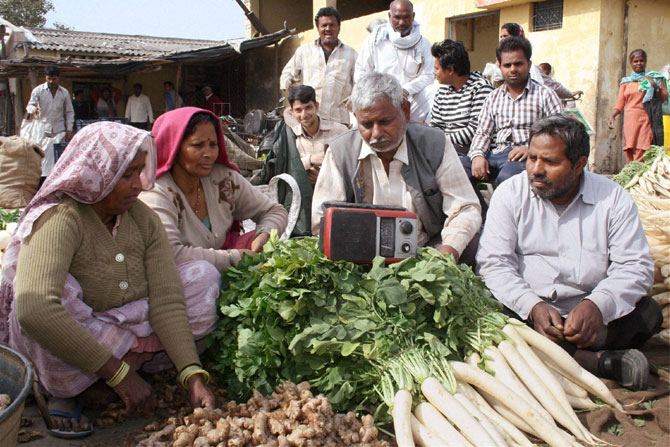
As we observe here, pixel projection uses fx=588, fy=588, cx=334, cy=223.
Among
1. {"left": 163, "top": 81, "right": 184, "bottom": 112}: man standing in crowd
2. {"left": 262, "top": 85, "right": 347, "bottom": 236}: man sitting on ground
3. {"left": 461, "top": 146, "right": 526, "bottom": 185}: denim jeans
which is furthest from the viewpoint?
{"left": 163, "top": 81, "right": 184, "bottom": 112}: man standing in crowd

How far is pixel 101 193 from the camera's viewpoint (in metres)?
2.30

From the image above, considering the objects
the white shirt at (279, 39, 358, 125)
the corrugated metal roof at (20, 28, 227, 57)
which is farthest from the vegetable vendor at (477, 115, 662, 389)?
the corrugated metal roof at (20, 28, 227, 57)

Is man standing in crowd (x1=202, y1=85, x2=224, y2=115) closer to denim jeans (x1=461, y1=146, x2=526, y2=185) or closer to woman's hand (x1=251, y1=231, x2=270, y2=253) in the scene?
denim jeans (x1=461, y1=146, x2=526, y2=185)

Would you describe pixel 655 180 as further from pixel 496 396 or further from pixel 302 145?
pixel 496 396

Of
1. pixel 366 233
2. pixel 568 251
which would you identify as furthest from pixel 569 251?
pixel 366 233

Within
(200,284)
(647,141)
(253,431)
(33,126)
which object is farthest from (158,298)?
(33,126)

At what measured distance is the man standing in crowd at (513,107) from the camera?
406 cm

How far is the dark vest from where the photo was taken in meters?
3.24

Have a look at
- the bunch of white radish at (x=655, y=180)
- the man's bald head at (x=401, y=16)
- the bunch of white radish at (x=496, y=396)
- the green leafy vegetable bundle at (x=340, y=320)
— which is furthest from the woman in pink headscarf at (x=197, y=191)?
the bunch of white radish at (x=655, y=180)

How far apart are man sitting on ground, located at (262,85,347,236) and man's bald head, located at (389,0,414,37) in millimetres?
1028

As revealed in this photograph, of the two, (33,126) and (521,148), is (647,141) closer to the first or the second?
(521,148)

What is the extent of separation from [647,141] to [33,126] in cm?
994

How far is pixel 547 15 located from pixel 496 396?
8.50m

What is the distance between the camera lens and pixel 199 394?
2217mm
